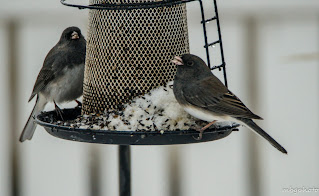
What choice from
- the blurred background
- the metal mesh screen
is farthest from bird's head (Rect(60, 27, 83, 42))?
the blurred background

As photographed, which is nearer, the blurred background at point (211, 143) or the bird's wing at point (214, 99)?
the bird's wing at point (214, 99)

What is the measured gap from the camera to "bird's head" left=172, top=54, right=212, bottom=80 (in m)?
3.58

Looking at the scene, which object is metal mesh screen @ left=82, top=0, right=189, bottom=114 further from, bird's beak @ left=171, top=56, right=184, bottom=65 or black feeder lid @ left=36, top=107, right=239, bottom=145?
black feeder lid @ left=36, top=107, right=239, bottom=145

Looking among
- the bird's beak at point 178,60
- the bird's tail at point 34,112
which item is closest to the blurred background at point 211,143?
the bird's tail at point 34,112

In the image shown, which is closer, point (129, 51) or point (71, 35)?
point (129, 51)

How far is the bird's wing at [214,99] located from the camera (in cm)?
348

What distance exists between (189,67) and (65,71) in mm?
969

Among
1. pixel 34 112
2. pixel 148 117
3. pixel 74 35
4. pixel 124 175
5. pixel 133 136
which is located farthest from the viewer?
pixel 34 112

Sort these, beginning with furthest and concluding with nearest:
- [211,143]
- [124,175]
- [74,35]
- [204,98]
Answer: [211,143], [74,35], [124,175], [204,98]

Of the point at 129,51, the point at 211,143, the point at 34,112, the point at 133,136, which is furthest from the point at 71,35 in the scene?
the point at 211,143

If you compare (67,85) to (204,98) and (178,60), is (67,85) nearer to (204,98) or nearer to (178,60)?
(178,60)

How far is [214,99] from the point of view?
11.7 feet

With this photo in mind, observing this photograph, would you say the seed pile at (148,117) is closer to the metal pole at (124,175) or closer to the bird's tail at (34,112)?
the metal pole at (124,175)

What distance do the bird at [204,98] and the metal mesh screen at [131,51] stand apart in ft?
0.61
